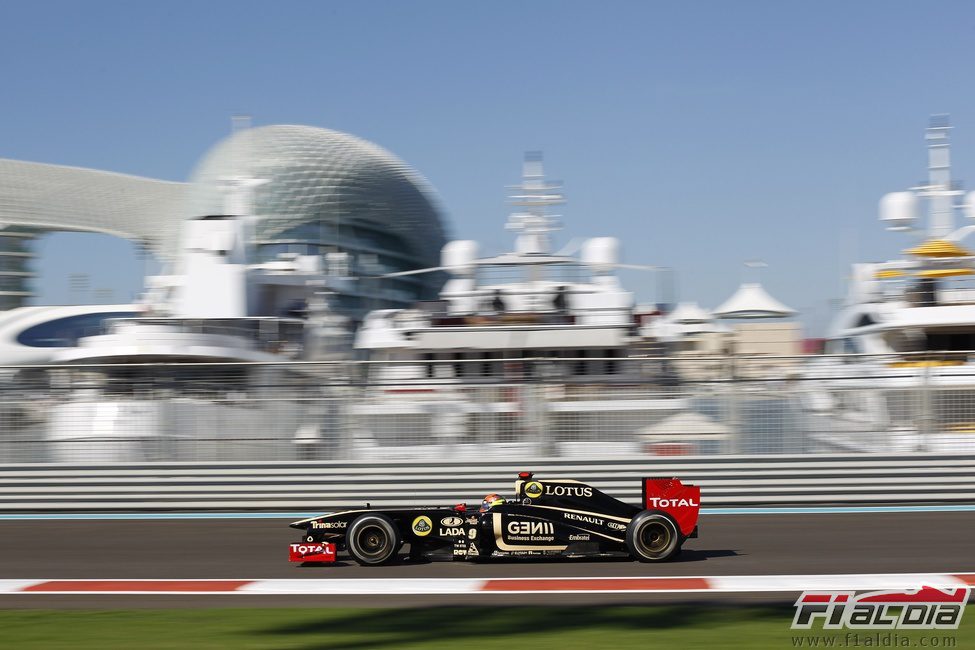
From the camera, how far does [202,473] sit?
12.5 meters

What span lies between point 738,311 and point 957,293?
882 inches

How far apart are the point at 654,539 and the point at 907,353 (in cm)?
520

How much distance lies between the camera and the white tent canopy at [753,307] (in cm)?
4072

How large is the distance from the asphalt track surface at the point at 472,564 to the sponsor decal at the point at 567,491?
22.9 inches

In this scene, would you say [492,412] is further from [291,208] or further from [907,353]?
[291,208]

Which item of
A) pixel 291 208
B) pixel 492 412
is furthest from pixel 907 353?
pixel 291 208

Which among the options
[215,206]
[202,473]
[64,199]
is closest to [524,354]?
[202,473]

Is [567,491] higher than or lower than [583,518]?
higher

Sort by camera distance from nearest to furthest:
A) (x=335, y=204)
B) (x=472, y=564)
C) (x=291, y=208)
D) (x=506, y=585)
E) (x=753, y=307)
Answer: (x=506, y=585) → (x=472, y=564) → (x=753, y=307) → (x=291, y=208) → (x=335, y=204)

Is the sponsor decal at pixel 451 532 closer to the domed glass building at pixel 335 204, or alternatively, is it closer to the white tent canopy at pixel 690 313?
the white tent canopy at pixel 690 313

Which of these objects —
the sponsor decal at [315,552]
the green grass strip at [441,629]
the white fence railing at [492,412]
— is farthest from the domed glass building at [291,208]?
the green grass strip at [441,629]

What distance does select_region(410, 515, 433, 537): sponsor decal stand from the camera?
8328 millimetres

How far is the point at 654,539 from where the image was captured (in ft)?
27.3

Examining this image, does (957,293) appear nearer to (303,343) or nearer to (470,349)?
(470,349)
